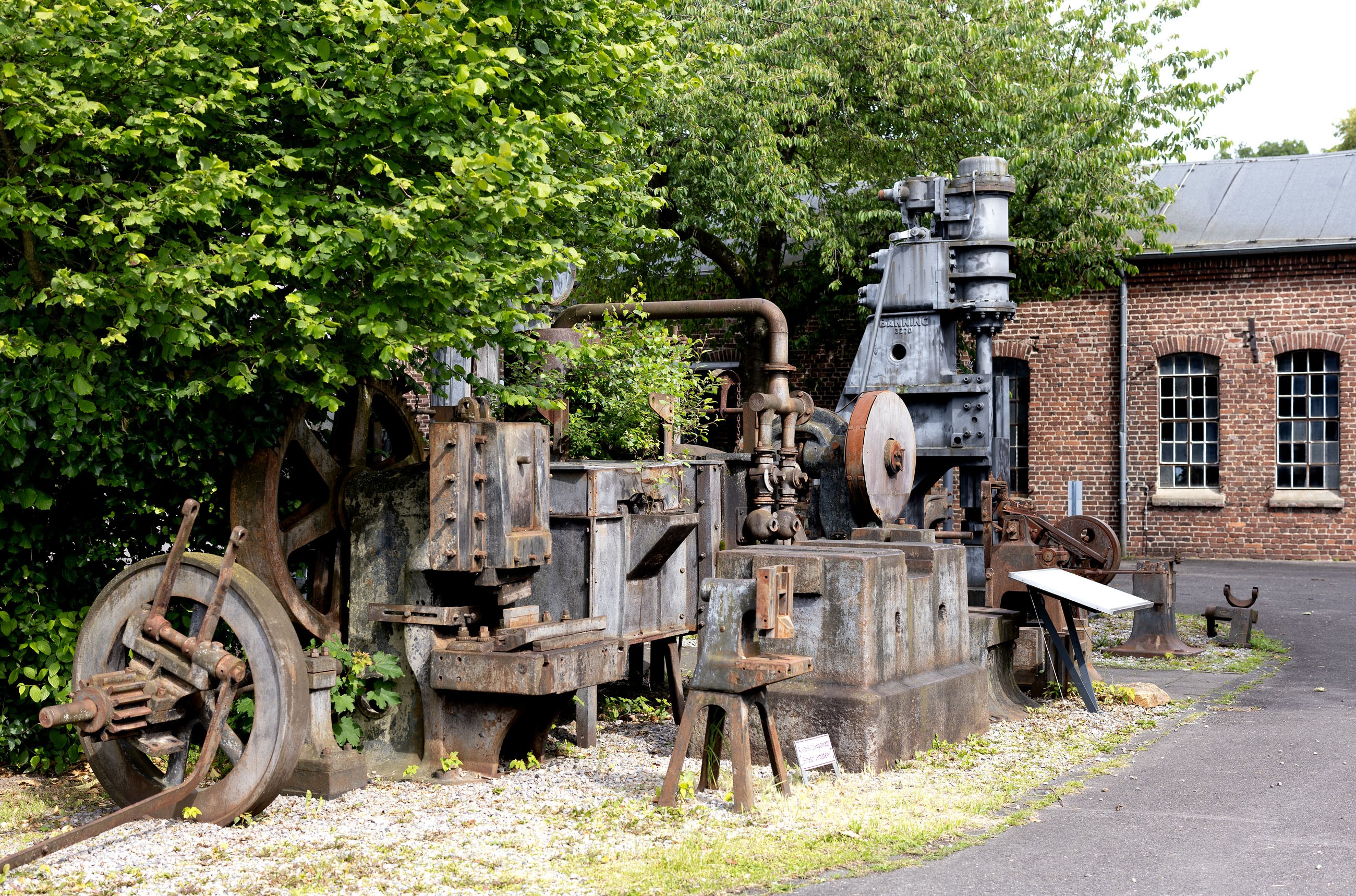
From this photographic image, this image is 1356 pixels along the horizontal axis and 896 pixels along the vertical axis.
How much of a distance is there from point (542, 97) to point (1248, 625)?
330 inches

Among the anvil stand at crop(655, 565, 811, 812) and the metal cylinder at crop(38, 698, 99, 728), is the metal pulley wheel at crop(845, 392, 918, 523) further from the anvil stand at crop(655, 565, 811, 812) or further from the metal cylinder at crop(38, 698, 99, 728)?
the metal cylinder at crop(38, 698, 99, 728)

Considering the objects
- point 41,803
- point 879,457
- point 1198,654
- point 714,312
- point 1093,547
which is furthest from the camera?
point 1093,547

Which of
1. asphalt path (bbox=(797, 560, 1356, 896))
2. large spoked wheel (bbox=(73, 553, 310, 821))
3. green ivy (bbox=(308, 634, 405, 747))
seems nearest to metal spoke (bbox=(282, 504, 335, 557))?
green ivy (bbox=(308, 634, 405, 747))

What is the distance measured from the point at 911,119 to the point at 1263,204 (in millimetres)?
7539

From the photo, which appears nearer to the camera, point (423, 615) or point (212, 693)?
point (212, 693)

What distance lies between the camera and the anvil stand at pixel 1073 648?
8.85 metres

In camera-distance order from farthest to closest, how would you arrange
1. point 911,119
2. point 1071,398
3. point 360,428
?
point 1071,398
point 911,119
point 360,428

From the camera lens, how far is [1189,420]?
2105cm

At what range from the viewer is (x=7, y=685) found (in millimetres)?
6777

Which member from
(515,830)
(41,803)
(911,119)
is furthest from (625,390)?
(911,119)

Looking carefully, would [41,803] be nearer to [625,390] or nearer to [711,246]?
[625,390]

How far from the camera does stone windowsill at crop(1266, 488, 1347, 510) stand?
65.4 ft

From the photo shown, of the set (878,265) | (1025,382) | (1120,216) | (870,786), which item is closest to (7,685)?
(870,786)

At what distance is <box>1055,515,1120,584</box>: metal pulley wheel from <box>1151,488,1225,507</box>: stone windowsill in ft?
28.8
